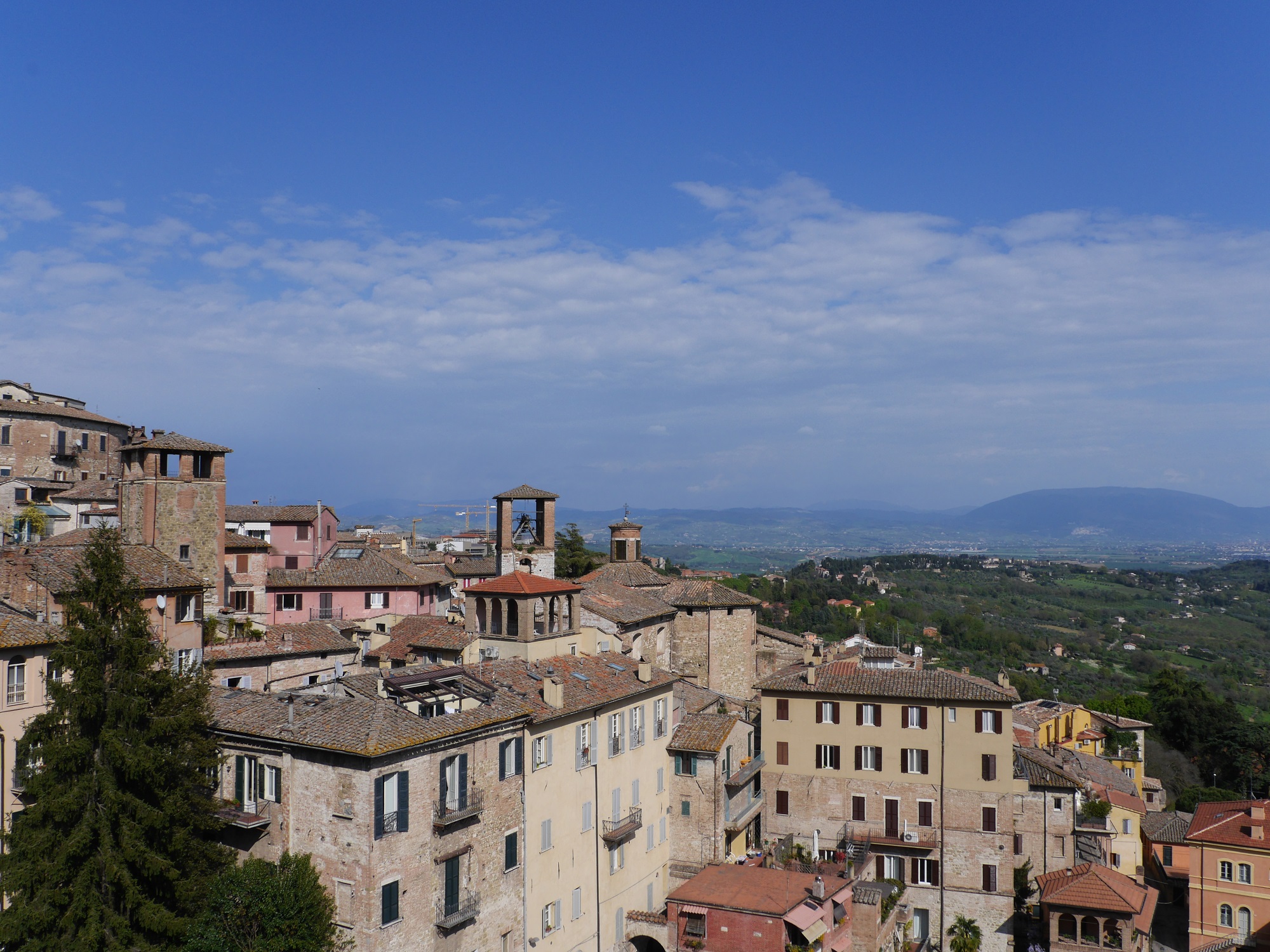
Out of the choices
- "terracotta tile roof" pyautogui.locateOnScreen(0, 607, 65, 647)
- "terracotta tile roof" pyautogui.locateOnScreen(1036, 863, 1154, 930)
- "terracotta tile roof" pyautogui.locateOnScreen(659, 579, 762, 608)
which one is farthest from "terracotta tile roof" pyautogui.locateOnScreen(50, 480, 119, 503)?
"terracotta tile roof" pyautogui.locateOnScreen(1036, 863, 1154, 930)

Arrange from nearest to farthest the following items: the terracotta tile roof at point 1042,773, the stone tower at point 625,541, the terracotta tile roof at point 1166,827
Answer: the terracotta tile roof at point 1042,773 → the terracotta tile roof at point 1166,827 → the stone tower at point 625,541

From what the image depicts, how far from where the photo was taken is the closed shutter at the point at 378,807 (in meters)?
21.8

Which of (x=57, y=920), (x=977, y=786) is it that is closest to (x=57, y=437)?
(x=57, y=920)

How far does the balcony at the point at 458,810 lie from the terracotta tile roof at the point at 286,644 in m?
12.8

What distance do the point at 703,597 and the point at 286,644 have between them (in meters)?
22.6

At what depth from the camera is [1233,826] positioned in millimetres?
40188

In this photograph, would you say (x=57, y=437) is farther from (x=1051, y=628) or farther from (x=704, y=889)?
(x=1051, y=628)

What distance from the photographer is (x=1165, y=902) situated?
48031mm

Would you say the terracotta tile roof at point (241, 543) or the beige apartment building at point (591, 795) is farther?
the terracotta tile roof at point (241, 543)

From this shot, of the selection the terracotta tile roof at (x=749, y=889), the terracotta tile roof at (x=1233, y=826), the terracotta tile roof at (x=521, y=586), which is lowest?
the terracotta tile roof at (x=1233, y=826)

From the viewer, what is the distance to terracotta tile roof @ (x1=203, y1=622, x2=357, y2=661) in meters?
33.9

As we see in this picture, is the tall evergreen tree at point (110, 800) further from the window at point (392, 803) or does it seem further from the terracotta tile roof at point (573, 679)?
the terracotta tile roof at point (573, 679)

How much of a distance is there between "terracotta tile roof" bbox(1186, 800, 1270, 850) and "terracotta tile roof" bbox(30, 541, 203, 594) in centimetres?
4259

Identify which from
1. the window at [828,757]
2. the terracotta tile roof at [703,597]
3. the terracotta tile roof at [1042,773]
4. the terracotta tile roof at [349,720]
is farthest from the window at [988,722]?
the terracotta tile roof at [349,720]
